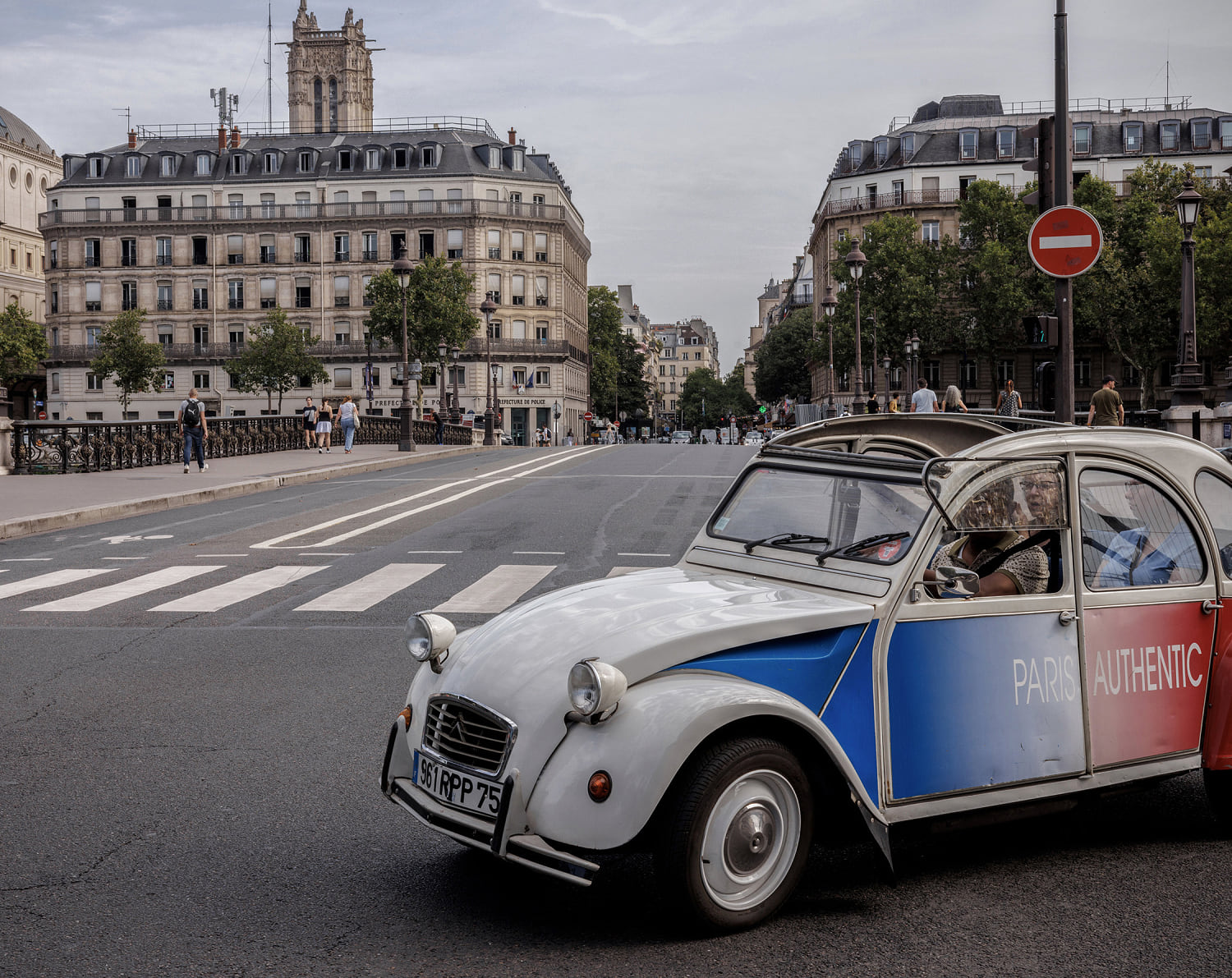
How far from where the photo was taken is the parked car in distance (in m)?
3.55

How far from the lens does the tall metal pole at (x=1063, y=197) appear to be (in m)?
11.6

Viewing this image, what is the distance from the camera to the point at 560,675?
3.71 m

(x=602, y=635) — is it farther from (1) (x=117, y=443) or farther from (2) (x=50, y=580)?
(1) (x=117, y=443)

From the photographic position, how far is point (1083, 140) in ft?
277

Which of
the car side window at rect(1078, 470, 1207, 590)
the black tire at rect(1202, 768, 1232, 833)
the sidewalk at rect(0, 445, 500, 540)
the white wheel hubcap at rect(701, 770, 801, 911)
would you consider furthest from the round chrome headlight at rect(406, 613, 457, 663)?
the sidewalk at rect(0, 445, 500, 540)

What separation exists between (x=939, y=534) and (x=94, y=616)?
735cm

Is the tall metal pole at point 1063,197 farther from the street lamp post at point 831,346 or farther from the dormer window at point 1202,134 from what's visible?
the dormer window at point 1202,134

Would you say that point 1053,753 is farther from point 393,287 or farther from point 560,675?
point 393,287

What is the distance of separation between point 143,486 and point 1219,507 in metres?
20.1

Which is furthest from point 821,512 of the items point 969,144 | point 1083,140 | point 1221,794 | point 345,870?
point 1083,140

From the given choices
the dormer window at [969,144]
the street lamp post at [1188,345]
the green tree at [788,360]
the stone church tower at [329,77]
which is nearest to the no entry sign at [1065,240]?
the street lamp post at [1188,345]

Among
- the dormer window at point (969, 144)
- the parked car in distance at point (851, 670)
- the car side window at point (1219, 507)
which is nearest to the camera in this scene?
the parked car in distance at point (851, 670)

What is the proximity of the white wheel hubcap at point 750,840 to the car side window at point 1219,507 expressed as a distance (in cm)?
217

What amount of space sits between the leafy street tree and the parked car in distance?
3191 inches
